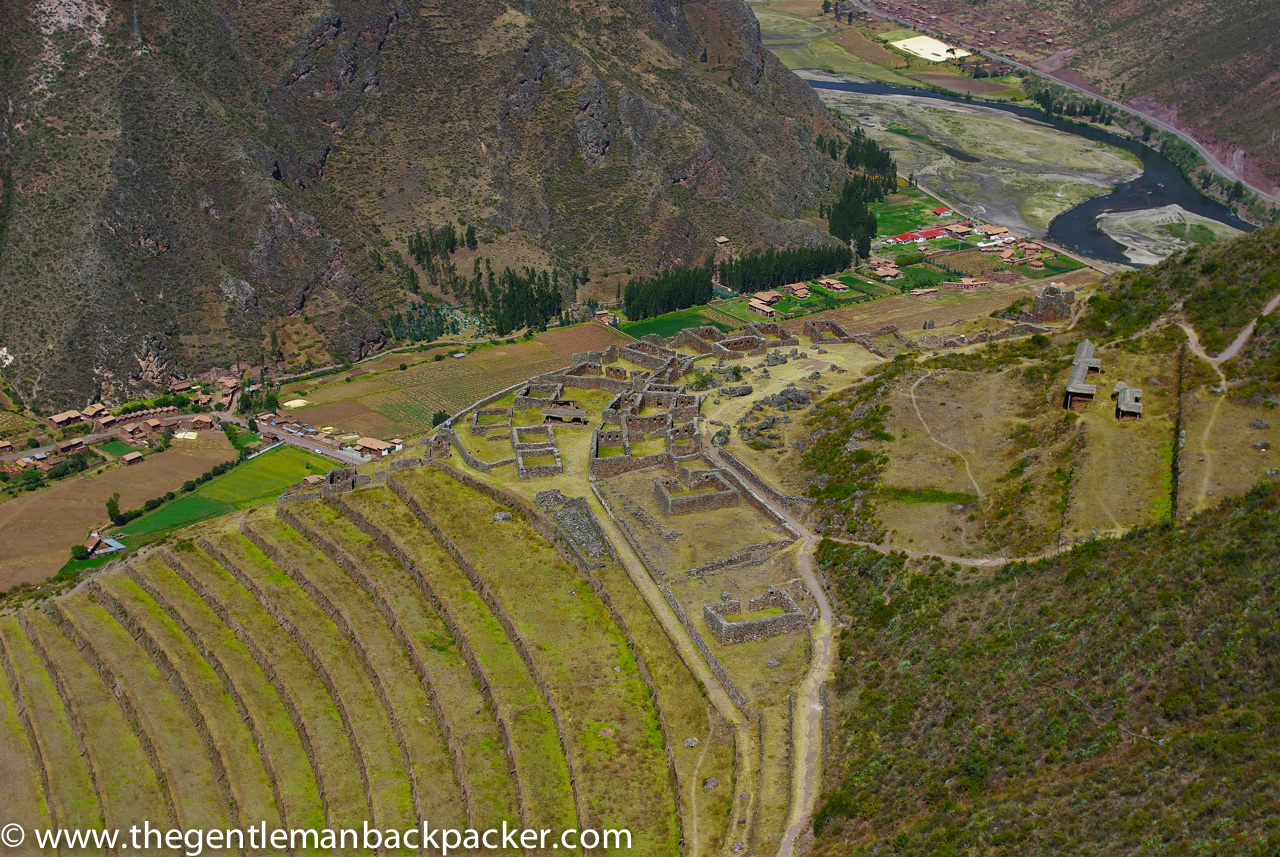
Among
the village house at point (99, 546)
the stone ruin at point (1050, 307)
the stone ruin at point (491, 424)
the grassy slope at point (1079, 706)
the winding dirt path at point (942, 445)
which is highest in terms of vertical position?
the grassy slope at point (1079, 706)

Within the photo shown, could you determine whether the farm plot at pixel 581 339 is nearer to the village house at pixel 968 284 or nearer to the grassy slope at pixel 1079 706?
the village house at pixel 968 284

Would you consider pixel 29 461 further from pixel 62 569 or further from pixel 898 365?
pixel 898 365

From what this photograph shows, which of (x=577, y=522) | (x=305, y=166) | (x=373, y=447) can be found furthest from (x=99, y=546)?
(x=305, y=166)

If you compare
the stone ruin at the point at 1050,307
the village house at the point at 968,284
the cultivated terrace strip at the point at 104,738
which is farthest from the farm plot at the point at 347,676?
the village house at the point at 968,284

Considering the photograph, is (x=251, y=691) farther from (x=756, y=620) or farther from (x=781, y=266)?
(x=781, y=266)

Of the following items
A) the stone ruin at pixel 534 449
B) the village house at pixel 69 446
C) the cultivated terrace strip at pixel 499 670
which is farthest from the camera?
the village house at pixel 69 446

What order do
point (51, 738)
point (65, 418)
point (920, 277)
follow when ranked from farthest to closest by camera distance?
point (920, 277)
point (65, 418)
point (51, 738)
